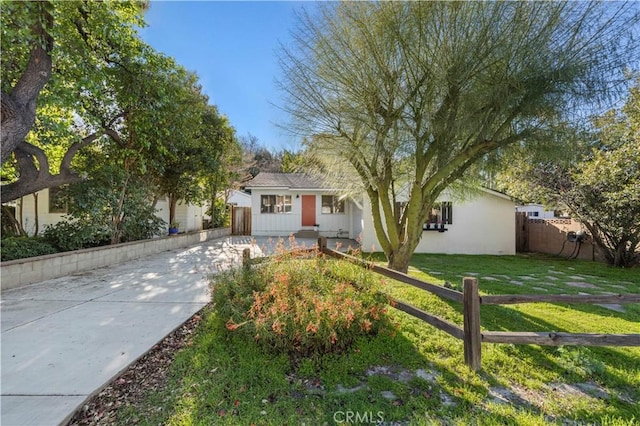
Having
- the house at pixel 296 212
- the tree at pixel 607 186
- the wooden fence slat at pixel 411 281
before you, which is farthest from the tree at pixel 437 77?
the house at pixel 296 212

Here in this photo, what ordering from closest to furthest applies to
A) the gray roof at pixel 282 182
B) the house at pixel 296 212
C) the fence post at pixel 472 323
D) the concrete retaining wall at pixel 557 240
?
the fence post at pixel 472 323
the concrete retaining wall at pixel 557 240
the gray roof at pixel 282 182
the house at pixel 296 212

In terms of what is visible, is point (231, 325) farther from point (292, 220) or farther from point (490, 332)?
point (292, 220)

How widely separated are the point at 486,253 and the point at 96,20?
14.7 meters

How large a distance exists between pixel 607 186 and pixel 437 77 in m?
8.14

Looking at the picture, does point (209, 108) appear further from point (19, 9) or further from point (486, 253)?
point (486, 253)

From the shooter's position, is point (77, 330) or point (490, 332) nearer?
point (490, 332)

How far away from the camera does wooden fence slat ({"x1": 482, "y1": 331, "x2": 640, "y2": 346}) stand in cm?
259

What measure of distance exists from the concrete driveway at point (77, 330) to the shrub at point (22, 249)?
3.03 feet

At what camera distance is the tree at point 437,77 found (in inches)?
157

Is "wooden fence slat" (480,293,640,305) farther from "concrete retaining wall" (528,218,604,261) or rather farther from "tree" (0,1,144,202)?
"concrete retaining wall" (528,218,604,261)

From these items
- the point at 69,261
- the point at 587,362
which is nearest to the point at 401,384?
the point at 587,362

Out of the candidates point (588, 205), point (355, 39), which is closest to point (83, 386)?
point (355, 39)

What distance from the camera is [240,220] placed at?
17844 mm
